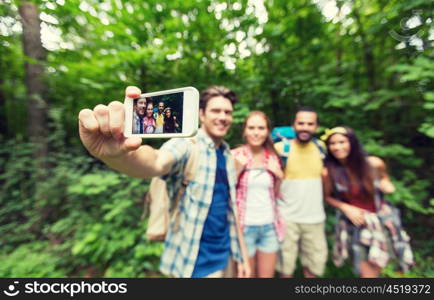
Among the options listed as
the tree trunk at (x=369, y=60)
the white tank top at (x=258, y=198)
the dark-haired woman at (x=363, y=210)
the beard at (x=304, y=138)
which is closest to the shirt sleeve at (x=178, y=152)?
the white tank top at (x=258, y=198)

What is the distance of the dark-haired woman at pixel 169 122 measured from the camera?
34.6 inches

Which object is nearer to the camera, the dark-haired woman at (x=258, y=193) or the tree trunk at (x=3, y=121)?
the dark-haired woman at (x=258, y=193)

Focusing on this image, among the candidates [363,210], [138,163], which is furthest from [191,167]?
[363,210]

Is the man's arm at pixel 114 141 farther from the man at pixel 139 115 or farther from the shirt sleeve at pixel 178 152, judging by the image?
the shirt sleeve at pixel 178 152

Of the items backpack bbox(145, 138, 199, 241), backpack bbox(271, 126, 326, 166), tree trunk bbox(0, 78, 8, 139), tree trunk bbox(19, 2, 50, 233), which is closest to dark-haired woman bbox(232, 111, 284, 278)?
backpack bbox(271, 126, 326, 166)

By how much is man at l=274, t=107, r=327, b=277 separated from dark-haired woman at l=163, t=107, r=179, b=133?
156cm

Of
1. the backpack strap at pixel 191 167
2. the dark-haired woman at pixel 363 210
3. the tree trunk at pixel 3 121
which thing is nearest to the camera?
the backpack strap at pixel 191 167

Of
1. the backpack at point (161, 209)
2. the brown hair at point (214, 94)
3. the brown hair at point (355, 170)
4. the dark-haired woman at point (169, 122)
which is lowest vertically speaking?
the backpack at point (161, 209)

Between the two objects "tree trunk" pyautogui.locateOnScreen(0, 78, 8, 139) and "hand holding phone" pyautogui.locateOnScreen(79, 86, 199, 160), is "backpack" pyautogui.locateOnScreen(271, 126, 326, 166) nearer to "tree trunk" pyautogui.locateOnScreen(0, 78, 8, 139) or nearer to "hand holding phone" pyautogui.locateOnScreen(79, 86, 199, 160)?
"hand holding phone" pyautogui.locateOnScreen(79, 86, 199, 160)

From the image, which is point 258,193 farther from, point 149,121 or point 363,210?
point 149,121

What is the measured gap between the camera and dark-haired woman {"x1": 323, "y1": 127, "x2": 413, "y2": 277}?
72.1 inches

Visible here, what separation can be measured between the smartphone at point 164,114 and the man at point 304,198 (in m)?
1.55

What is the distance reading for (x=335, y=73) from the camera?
3004mm

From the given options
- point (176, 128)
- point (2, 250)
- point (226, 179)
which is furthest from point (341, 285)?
point (2, 250)
